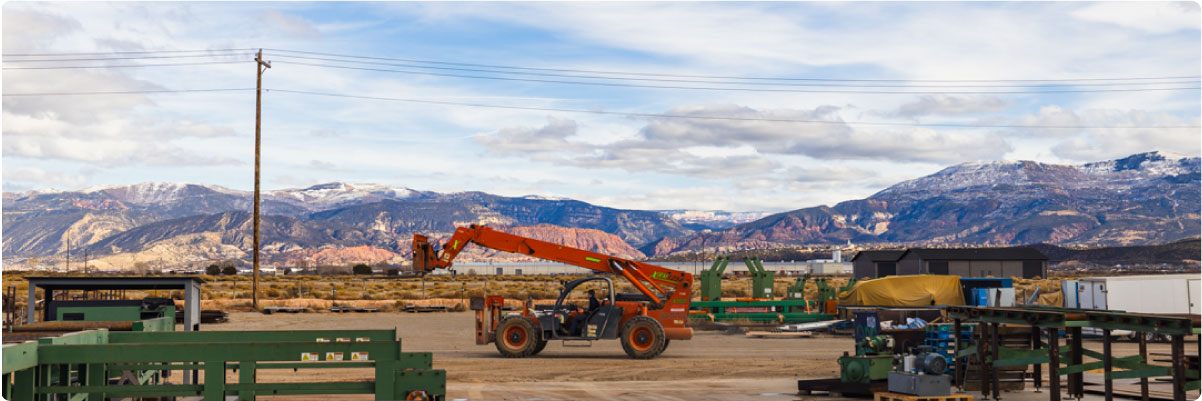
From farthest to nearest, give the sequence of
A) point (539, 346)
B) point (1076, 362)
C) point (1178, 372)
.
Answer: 1. point (539, 346)
2. point (1076, 362)
3. point (1178, 372)

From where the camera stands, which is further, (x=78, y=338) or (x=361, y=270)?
(x=361, y=270)

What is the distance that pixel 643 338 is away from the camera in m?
25.7

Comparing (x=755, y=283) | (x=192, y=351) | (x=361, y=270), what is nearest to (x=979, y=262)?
(x=361, y=270)

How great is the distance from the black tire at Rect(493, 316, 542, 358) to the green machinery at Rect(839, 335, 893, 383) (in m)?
9.71

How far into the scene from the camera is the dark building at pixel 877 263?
12469cm

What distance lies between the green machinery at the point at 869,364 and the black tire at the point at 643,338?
829 centimetres

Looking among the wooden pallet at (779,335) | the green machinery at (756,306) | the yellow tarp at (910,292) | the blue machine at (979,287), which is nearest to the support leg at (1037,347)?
the wooden pallet at (779,335)

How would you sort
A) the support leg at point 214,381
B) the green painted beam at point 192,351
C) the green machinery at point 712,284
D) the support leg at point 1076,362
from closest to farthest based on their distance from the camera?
the green painted beam at point 192,351, the support leg at point 214,381, the support leg at point 1076,362, the green machinery at point 712,284

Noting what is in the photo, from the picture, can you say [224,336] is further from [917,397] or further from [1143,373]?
[1143,373]

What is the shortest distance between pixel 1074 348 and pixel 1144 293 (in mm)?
21930

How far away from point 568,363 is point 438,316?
25546 mm

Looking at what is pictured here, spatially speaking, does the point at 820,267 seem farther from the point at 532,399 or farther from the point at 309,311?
the point at 532,399

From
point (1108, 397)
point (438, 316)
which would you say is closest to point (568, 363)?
point (1108, 397)

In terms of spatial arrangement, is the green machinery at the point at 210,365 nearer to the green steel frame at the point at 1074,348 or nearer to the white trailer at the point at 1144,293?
the green steel frame at the point at 1074,348
